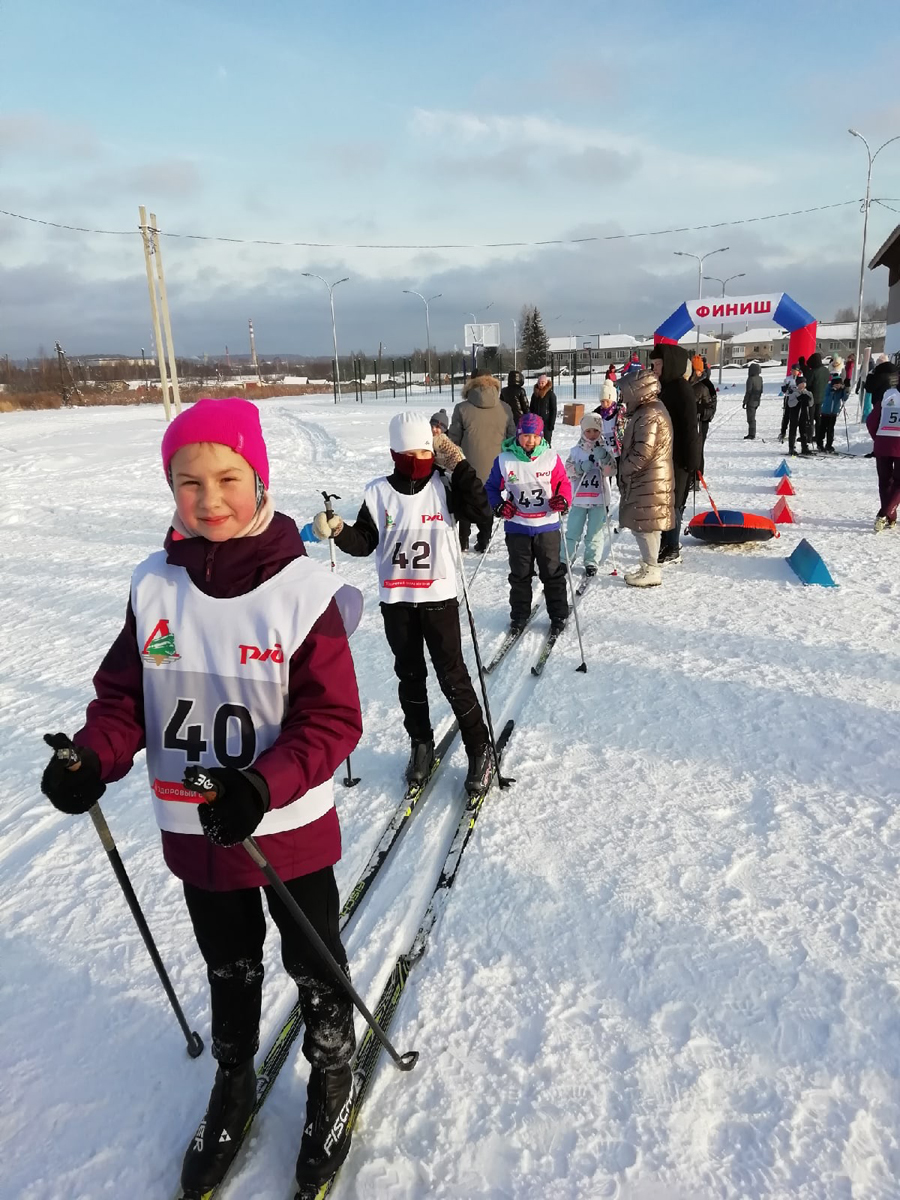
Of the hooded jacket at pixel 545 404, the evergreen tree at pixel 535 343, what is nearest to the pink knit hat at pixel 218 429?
the hooded jacket at pixel 545 404

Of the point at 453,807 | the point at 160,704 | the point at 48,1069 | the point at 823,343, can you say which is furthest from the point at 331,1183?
the point at 823,343

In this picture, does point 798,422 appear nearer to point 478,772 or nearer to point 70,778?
point 478,772

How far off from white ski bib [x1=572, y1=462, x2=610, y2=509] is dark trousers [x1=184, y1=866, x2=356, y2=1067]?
18.4ft

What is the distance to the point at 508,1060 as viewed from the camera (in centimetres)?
221

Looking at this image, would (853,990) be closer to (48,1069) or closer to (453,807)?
(453,807)

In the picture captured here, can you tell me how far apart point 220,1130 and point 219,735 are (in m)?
1.14

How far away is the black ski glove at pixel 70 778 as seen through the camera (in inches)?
60.1

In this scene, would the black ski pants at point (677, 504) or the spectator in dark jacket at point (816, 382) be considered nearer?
the black ski pants at point (677, 504)

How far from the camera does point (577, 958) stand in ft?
8.36

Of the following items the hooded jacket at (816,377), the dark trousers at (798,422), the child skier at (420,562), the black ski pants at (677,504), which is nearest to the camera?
the child skier at (420,562)

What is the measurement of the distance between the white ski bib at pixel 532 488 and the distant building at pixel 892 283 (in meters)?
27.5

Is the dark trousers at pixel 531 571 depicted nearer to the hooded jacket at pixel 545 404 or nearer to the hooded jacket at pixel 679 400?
the hooded jacket at pixel 679 400

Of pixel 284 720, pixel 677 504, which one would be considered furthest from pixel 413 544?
pixel 677 504

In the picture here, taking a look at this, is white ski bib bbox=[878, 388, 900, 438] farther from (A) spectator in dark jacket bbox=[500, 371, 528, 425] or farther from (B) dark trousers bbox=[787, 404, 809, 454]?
(B) dark trousers bbox=[787, 404, 809, 454]
